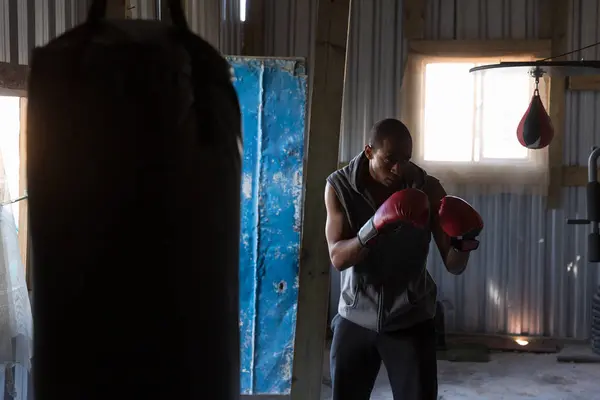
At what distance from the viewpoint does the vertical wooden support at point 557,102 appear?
6.89 meters

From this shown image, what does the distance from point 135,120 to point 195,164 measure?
4.2 inches

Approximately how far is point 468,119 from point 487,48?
2.19 feet

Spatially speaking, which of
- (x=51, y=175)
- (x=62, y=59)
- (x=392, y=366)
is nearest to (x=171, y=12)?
(x=62, y=59)

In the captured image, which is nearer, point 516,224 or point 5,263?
point 5,263

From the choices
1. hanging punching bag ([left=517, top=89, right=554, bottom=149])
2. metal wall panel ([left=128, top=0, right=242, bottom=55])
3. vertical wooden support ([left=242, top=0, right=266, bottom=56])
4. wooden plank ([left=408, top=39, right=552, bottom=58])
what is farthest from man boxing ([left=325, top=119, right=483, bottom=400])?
vertical wooden support ([left=242, top=0, right=266, bottom=56])

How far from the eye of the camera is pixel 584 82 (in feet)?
22.5

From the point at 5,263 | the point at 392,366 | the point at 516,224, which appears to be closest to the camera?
the point at 392,366

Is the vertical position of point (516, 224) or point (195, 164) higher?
point (195, 164)

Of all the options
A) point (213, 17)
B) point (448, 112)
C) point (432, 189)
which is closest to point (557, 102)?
point (448, 112)

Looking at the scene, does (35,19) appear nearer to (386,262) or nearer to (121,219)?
(386,262)

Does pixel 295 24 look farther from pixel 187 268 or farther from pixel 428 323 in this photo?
pixel 187 268

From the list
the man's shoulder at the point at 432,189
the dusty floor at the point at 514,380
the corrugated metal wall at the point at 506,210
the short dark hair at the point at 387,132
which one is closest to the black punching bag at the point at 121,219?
the short dark hair at the point at 387,132

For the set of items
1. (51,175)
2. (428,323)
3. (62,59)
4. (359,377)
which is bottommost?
(359,377)

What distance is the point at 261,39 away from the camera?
7.29 m
